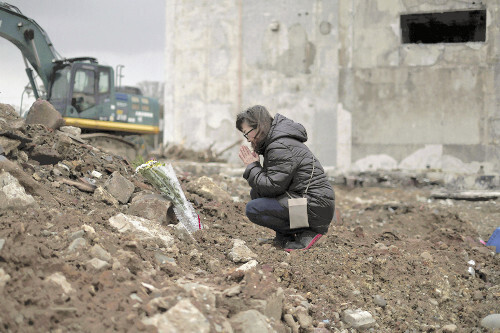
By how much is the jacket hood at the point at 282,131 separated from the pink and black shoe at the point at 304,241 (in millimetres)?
794

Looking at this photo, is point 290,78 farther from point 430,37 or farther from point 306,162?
point 306,162

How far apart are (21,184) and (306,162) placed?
85.6 inches

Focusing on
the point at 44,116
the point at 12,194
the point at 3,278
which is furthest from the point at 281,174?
the point at 44,116

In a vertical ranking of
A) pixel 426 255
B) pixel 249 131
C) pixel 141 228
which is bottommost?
pixel 426 255

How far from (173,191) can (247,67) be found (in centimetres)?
952

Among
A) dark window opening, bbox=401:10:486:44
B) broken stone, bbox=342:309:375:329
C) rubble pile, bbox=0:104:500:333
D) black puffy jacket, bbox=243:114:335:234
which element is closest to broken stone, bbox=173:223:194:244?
rubble pile, bbox=0:104:500:333

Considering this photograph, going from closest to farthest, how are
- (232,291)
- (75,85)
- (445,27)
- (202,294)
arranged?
1. (202,294)
2. (232,291)
3. (75,85)
4. (445,27)

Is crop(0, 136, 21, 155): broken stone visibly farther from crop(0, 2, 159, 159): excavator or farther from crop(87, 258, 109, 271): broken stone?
crop(0, 2, 159, 159): excavator

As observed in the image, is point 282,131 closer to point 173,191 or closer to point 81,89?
point 173,191

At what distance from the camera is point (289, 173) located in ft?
13.3

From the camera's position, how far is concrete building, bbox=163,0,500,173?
456 inches

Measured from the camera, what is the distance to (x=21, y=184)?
3852 millimetres

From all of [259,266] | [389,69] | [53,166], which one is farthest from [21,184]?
[389,69]

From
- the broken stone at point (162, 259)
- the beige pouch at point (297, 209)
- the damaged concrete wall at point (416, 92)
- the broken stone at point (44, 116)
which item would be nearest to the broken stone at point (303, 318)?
the broken stone at point (162, 259)
